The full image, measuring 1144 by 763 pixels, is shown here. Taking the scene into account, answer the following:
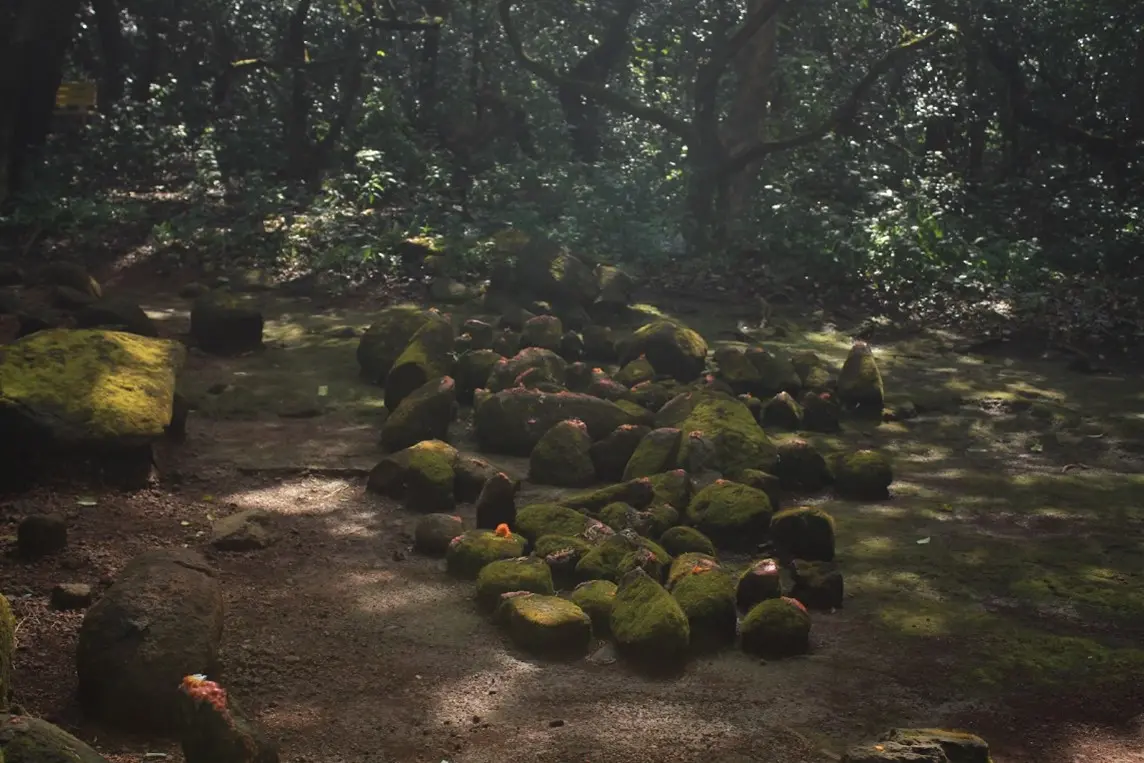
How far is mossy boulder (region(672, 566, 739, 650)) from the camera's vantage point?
15.0 feet

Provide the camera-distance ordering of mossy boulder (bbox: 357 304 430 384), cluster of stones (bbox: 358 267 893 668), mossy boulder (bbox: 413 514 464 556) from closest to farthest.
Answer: cluster of stones (bbox: 358 267 893 668) → mossy boulder (bbox: 413 514 464 556) → mossy boulder (bbox: 357 304 430 384)

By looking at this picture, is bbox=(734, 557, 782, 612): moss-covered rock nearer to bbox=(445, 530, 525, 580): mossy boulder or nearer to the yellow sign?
bbox=(445, 530, 525, 580): mossy boulder

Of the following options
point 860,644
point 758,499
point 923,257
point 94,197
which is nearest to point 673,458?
point 758,499

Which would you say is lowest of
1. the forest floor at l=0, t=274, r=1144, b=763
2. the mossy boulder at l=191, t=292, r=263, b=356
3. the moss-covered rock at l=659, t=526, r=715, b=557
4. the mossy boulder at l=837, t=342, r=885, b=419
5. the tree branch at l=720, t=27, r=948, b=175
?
the forest floor at l=0, t=274, r=1144, b=763

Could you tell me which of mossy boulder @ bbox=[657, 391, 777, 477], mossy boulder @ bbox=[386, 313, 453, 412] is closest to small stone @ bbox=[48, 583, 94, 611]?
mossy boulder @ bbox=[386, 313, 453, 412]

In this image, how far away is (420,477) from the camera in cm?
610

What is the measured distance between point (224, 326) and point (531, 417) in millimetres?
2976

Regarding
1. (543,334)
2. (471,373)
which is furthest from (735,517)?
(543,334)

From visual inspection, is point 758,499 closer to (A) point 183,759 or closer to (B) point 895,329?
(A) point 183,759

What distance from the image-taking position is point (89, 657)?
12.6 feet

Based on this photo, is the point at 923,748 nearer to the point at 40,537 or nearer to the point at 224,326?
the point at 40,537

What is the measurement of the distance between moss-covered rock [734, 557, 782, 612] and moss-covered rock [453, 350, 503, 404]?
340 cm

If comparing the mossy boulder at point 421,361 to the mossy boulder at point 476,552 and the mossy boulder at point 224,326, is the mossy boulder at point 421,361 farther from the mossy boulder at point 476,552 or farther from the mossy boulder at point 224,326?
the mossy boulder at point 476,552

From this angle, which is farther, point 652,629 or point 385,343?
point 385,343
